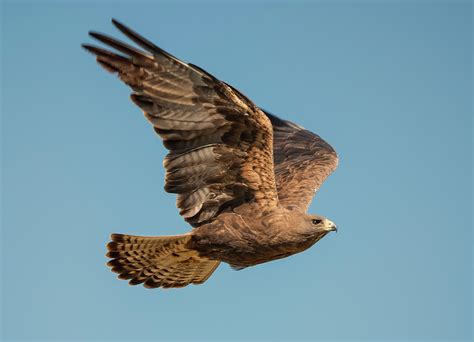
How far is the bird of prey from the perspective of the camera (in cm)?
963

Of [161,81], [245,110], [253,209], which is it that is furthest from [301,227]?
[161,81]

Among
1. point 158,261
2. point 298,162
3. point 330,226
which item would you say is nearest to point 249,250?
point 330,226

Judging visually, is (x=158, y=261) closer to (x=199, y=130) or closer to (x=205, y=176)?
(x=205, y=176)

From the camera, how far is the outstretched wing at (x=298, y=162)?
11.7 m

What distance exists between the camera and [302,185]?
12.0 m

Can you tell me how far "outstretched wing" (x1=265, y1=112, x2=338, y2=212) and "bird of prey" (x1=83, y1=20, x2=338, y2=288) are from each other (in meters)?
0.93

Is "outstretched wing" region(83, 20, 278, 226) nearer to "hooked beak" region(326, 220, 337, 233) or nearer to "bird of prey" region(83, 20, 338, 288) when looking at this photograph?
"bird of prey" region(83, 20, 338, 288)

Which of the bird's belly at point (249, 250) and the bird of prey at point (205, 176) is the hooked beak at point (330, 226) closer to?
the bird of prey at point (205, 176)

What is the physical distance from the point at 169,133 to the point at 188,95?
0.50 metres

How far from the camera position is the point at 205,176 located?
10.2 m

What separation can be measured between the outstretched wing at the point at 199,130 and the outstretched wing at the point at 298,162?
1181mm

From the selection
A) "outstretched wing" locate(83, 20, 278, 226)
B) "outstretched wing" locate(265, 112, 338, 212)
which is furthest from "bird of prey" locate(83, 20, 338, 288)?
"outstretched wing" locate(265, 112, 338, 212)

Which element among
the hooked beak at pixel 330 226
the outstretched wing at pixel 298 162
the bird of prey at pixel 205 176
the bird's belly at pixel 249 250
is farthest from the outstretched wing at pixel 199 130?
the outstretched wing at pixel 298 162

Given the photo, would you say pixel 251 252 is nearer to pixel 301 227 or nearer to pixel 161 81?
pixel 301 227
